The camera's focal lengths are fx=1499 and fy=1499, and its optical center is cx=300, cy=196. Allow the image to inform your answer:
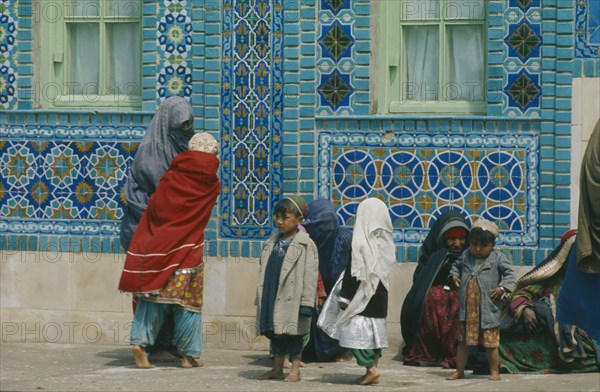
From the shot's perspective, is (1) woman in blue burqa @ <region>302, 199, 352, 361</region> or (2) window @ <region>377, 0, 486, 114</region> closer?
(1) woman in blue burqa @ <region>302, 199, 352, 361</region>

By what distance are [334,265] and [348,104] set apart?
1.37m

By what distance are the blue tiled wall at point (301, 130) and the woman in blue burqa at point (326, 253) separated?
0.46m

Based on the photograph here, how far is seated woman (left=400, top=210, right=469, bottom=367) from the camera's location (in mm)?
11398

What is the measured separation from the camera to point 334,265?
38.1ft

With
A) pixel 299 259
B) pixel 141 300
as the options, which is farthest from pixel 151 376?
pixel 299 259

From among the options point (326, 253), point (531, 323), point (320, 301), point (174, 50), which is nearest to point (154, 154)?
point (174, 50)

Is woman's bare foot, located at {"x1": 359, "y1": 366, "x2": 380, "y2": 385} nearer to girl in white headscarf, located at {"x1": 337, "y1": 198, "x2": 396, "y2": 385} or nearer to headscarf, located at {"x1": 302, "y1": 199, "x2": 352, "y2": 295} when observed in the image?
girl in white headscarf, located at {"x1": 337, "y1": 198, "x2": 396, "y2": 385}

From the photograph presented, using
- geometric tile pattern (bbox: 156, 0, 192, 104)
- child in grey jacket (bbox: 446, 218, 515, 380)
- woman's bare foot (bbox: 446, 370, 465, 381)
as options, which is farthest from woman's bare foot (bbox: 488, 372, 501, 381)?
geometric tile pattern (bbox: 156, 0, 192, 104)

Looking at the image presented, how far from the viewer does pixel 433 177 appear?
11.9m

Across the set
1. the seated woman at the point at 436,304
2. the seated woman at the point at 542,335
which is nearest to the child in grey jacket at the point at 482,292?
the seated woman at the point at 542,335

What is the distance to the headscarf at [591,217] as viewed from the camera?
30.2 ft

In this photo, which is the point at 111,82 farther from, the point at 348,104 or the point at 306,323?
the point at 306,323

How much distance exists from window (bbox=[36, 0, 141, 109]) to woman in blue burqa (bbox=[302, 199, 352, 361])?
2175 millimetres

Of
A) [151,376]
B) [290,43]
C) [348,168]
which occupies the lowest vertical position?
[151,376]
